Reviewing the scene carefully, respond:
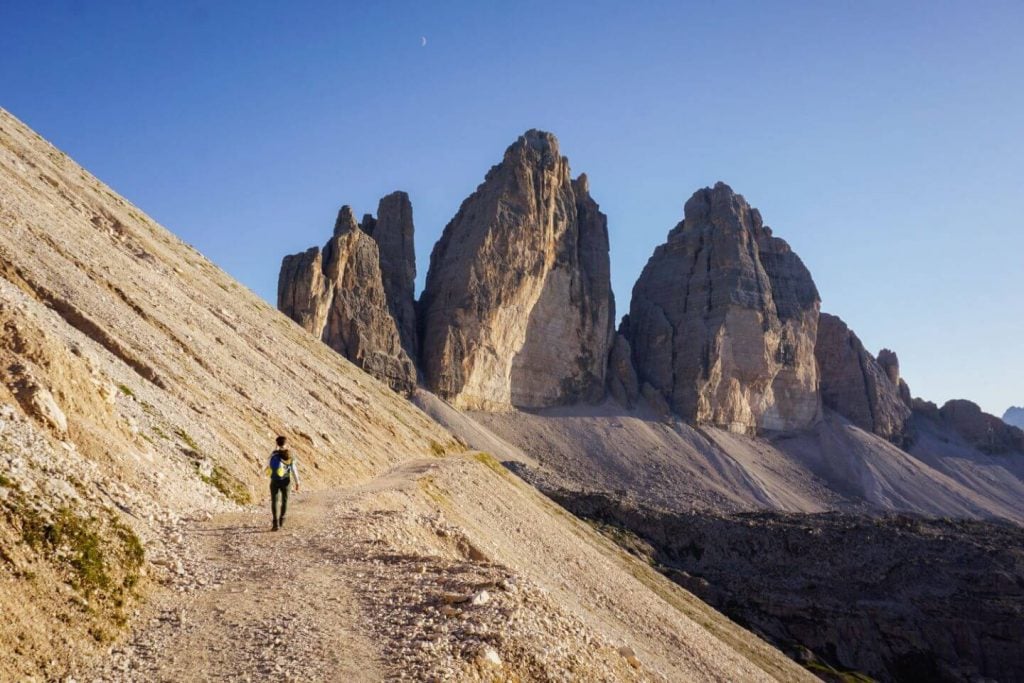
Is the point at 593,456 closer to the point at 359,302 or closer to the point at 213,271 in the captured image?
the point at 359,302

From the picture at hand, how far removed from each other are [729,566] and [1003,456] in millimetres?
101722

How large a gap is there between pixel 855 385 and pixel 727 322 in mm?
30844

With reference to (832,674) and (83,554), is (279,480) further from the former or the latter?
(832,674)

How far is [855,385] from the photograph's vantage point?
410 ft

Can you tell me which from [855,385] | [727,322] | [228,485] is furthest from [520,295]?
[228,485]

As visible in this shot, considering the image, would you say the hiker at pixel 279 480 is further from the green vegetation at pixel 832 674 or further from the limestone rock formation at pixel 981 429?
the limestone rock formation at pixel 981 429

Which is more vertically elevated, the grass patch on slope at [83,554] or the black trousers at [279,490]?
the black trousers at [279,490]

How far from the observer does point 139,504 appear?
11.8 meters

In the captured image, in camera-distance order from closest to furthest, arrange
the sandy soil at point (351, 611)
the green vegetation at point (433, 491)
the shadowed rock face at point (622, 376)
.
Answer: the sandy soil at point (351, 611) → the green vegetation at point (433, 491) → the shadowed rock face at point (622, 376)

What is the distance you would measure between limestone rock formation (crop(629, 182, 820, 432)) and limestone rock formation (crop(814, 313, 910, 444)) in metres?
7.84

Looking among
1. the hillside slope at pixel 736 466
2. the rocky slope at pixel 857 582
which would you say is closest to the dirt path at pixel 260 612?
the rocky slope at pixel 857 582

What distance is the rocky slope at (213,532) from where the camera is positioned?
27.4 ft

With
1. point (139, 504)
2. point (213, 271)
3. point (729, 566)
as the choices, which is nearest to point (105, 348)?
point (139, 504)

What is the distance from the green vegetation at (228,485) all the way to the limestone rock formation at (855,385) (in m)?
123
